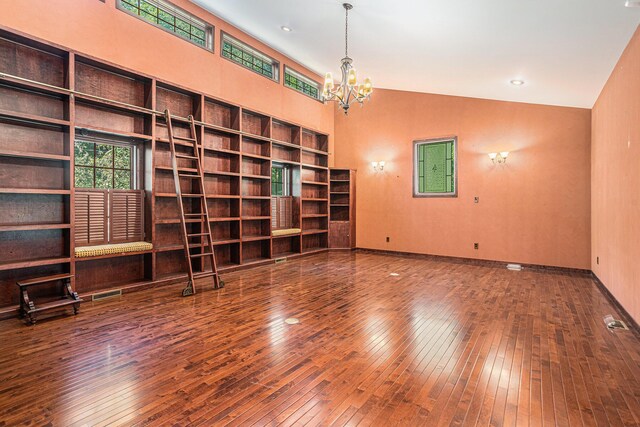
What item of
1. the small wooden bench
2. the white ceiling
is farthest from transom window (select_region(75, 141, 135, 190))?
the white ceiling

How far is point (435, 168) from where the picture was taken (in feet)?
24.8

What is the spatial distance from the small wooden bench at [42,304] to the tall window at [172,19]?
3.53 meters

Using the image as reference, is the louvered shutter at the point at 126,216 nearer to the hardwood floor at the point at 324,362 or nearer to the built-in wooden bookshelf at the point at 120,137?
the built-in wooden bookshelf at the point at 120,137

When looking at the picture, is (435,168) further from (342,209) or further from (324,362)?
(324,362)

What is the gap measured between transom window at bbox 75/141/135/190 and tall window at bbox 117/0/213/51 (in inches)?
73.4

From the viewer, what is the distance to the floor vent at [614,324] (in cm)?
337

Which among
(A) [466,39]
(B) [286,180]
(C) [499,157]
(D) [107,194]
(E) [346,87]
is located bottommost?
(D) [107,194]

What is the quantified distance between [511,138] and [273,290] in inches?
214

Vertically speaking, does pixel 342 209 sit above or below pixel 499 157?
below

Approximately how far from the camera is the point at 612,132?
14.1 ft

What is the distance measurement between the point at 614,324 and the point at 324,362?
3.09 m

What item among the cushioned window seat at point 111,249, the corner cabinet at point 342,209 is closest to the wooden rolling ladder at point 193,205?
the cushioned window seat at point 111,249

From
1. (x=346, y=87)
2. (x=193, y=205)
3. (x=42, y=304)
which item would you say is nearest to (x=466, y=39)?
(x=346, y=87)

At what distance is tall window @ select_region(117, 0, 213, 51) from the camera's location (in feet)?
15.4
